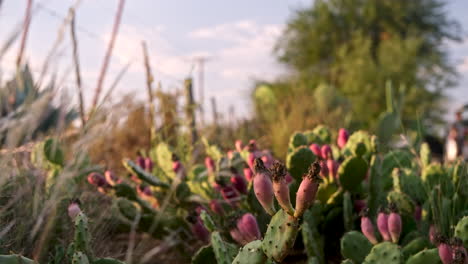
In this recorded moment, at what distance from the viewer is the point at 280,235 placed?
111 centimetres

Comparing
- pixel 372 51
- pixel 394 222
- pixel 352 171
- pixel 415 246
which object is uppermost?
pixel 372 51

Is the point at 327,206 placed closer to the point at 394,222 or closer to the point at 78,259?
the point at 394,222

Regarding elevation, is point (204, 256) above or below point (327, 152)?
below

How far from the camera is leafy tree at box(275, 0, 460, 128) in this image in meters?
15.0

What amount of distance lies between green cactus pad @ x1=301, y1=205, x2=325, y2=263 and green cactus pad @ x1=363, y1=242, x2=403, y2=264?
0.91 ft

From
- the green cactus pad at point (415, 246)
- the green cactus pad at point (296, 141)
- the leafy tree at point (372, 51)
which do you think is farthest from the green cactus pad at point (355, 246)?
the leafy tree at point (372, 51)

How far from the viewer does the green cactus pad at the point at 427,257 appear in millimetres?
1519

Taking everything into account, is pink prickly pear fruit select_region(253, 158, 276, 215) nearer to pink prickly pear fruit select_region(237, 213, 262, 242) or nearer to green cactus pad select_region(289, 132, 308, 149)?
pink prickly pear fruit select_region(237, 213, 262, 242)

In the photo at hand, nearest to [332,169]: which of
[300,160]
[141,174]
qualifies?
[300,160]

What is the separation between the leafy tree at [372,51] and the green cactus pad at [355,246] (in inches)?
518

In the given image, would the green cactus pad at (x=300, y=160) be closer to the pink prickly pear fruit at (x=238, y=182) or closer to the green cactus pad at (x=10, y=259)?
the pink prickly pear fruit at (x=238, y=182)

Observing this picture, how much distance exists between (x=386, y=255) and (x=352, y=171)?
0.61m

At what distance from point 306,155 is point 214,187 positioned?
0.57 meters

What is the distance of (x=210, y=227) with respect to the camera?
5.55 feet
